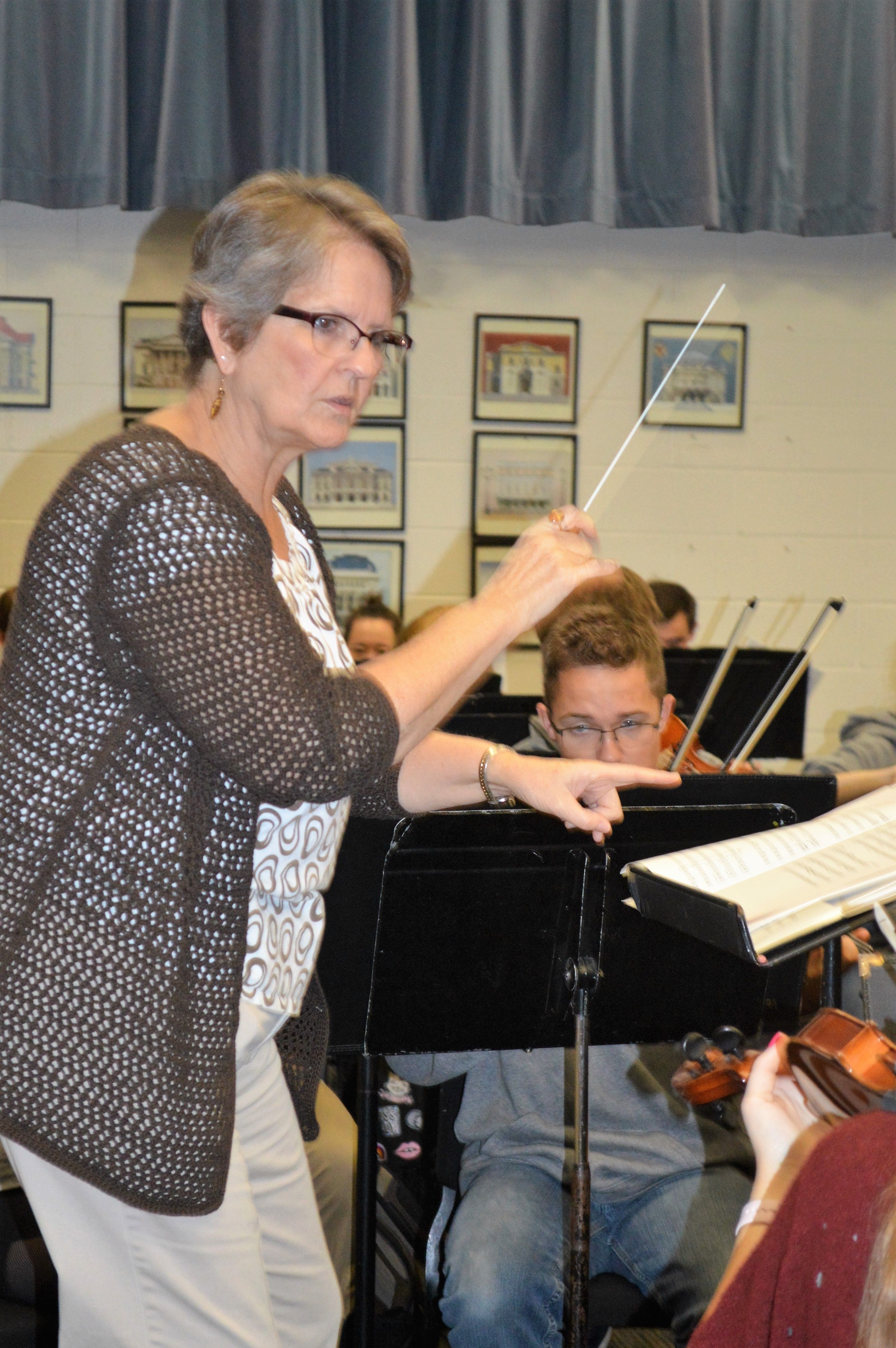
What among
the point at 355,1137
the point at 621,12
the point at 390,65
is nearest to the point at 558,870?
the point at 355,1137

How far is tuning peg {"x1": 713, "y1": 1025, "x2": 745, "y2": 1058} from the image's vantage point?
1.19 metres

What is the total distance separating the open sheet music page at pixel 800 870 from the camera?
2.62ft

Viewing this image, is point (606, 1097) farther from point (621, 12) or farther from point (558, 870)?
point (621, 12)

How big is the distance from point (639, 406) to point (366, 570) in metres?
1.00

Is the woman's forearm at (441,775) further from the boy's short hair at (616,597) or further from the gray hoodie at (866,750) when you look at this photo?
the gray hoodie at (866,750)

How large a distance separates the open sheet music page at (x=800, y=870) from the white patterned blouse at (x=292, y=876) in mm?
341

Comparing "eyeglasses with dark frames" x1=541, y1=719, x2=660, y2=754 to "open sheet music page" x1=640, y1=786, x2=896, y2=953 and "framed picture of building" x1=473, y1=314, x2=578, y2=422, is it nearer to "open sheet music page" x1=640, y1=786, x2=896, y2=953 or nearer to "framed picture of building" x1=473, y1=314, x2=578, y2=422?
"open sheet music page" x1=640, y1=786, x2=896, y2=953

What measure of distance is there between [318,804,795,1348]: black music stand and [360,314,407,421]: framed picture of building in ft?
8.77

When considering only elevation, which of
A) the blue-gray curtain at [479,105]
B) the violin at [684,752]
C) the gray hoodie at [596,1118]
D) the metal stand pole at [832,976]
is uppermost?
the blue-gray curtain at [479,105]

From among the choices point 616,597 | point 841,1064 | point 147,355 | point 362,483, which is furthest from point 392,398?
point 841,1064

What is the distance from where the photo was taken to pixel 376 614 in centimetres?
352

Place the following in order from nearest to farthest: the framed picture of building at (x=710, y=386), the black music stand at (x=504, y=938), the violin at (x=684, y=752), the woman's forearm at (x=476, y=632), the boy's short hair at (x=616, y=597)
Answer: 1. the woman's forearm at (x=476, y=632)
2. the black music stand at (x=504, y=938)
3. the boy's short hair at (x=616, y=597)
4. the violin at (x=684, y=752)
5. the framed picture of building at (x=710, y=386)

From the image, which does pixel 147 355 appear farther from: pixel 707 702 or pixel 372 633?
pixel 707 702

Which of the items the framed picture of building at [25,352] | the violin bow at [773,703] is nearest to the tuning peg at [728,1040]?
the violin bow at [773,703]
